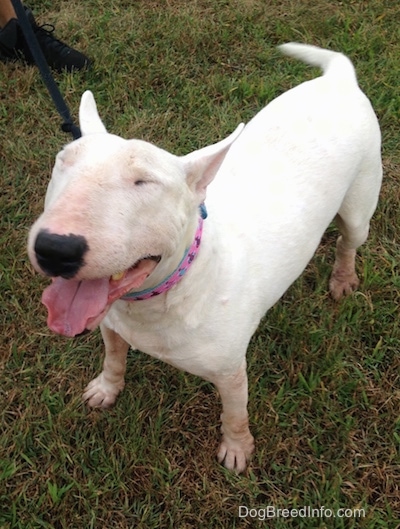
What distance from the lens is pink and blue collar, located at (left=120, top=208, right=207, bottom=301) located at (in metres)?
1.87

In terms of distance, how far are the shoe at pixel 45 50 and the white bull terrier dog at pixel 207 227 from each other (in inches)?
A: 78.3

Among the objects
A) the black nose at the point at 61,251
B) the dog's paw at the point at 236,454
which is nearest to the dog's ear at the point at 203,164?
the black nose at the point at 61,251

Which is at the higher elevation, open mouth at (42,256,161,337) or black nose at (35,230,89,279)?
black nose at (35,230,89,279)

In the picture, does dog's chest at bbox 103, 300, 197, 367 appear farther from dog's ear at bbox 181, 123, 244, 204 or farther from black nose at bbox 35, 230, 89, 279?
black nose at bbox 35, 230, 89, 279

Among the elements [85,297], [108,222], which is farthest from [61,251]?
[85,297]

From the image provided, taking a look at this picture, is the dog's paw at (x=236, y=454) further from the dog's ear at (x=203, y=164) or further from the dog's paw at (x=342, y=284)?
the dog's ear at (x=203, y=164)

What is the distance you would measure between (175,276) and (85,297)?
1.14 ft

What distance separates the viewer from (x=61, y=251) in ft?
4.55

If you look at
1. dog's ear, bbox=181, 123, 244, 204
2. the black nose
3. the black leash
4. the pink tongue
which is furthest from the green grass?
the black nose

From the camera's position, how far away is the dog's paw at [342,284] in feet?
10.8

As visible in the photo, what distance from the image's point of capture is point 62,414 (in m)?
2.76

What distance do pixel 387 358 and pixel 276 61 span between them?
2.58m

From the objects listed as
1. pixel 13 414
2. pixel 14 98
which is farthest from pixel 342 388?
pixel 14 98

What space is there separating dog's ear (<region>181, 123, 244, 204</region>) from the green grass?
133 cm
